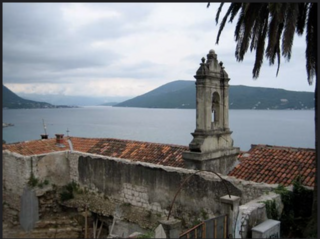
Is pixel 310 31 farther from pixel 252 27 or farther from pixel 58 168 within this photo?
pixel 58 168

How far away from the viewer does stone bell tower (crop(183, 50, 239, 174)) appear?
10.8 meters

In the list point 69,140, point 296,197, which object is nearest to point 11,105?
point 69,140

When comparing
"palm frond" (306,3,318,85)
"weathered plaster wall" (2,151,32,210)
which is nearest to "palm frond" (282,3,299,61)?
"palm frond" (306,3,318,85)

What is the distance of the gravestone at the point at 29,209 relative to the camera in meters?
13.4

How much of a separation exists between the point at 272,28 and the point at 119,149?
8.50m

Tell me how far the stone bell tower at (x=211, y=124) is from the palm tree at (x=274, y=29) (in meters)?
2.00

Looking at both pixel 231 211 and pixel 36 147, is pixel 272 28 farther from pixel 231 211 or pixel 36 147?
pixel 36 147

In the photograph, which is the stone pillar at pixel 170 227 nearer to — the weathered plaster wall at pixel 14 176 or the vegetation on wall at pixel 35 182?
the vegetation on wall at pixel 35 182

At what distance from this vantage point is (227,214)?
23.5ft

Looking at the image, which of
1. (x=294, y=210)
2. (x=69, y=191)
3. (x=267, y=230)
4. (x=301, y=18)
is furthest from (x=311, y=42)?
(x=69, y=191)

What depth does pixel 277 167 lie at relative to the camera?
10.3 m

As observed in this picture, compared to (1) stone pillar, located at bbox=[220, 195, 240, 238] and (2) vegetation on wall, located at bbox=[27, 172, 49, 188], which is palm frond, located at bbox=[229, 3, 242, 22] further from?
(2) vegetation on wall, located at bbox=[27, 172, 49, 188]

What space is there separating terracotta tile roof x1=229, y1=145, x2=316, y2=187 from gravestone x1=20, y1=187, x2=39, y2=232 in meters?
7.81

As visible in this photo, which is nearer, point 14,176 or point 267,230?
point 267,230
